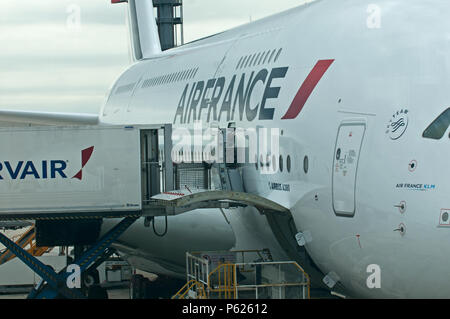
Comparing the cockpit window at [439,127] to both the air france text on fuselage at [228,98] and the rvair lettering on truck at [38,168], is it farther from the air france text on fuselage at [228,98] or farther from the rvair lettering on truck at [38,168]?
the rvair lettering on truck at [38,168]

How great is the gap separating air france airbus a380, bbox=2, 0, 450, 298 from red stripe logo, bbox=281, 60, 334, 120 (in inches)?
0.8

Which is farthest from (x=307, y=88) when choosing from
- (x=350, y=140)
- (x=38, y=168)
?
(x=38, y=168)

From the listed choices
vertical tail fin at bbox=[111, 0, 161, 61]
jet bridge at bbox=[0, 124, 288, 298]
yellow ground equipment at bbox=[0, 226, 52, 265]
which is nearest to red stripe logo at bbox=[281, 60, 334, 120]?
jet bridge at bbox=[0, 124, 288, 298]

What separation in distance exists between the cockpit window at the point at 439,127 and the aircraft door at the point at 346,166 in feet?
3.40

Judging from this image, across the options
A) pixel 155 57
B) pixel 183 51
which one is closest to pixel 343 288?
pixel 183 51

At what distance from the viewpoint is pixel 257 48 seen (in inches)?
615

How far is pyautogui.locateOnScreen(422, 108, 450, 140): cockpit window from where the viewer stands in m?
10.1

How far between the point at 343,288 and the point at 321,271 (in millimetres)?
441

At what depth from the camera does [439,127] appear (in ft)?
33.3

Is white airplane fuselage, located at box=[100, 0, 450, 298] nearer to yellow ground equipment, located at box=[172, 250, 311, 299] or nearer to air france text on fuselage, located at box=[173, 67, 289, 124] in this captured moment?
air france text on fuselage, located at box=[173, 67, 289, 124]

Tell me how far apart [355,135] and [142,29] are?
70.7 feet

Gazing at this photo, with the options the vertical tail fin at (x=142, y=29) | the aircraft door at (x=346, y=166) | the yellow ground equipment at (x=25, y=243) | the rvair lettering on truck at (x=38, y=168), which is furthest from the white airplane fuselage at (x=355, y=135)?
the vertical tail fin at (x=142, y=29)

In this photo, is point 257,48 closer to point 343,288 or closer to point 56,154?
point 56,154

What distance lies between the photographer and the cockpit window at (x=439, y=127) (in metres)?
10.1
